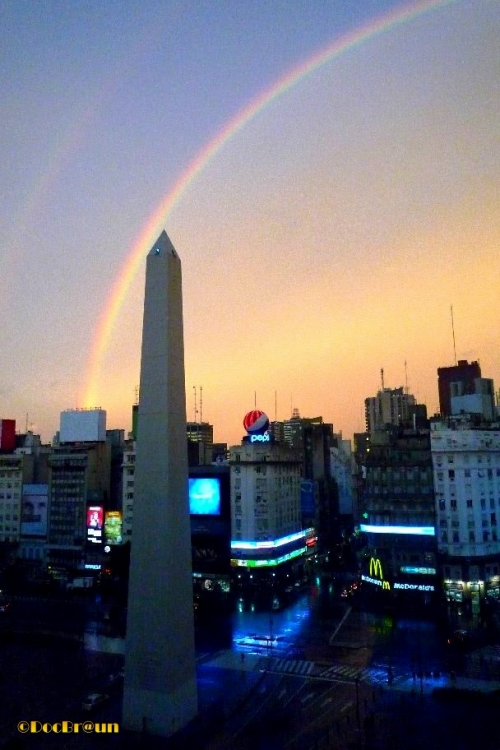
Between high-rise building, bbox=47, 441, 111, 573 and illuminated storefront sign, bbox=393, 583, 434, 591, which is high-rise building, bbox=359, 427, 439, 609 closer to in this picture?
illuminated storefront sign, bbox=393, 583, 434, 591

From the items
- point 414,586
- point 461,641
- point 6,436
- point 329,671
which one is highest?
point 6,436

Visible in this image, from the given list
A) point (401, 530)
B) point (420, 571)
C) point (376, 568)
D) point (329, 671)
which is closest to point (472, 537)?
point (420, 571)

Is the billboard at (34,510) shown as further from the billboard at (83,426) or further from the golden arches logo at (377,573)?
the golden arches logo at (377,573)

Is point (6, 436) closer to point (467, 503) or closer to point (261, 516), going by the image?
point (261, 516)

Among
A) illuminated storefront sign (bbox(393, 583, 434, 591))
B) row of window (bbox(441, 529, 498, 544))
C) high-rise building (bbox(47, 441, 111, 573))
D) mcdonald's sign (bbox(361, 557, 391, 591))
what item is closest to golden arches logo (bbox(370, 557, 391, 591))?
mcdonald's sign (bbox(361, 557, 391, 591))

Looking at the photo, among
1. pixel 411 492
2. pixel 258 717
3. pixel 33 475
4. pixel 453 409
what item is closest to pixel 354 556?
pixel 453 409

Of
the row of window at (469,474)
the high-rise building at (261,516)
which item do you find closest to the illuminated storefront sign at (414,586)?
the row of window at (469,474)
